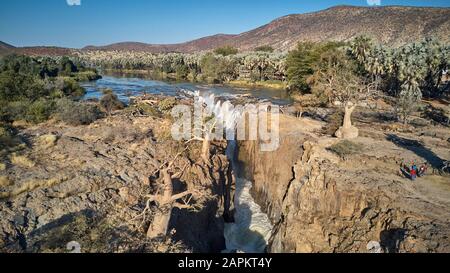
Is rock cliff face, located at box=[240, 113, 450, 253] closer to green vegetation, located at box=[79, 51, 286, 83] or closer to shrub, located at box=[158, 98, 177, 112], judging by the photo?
shrub, located at box=[158, 98, 177, 112]

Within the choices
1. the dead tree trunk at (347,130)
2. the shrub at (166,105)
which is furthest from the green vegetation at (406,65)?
the shrub at (166,105)

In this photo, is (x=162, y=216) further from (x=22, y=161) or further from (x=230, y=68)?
(x=230, y=68)

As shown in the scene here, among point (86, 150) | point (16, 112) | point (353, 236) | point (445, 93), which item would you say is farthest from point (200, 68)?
point (353, 236)

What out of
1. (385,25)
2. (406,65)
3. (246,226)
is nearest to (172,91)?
(406,65)

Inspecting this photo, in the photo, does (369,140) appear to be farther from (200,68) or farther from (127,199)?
(200,68)

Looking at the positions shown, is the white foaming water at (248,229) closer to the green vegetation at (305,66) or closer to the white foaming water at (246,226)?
the white foaming water at (246,226)
